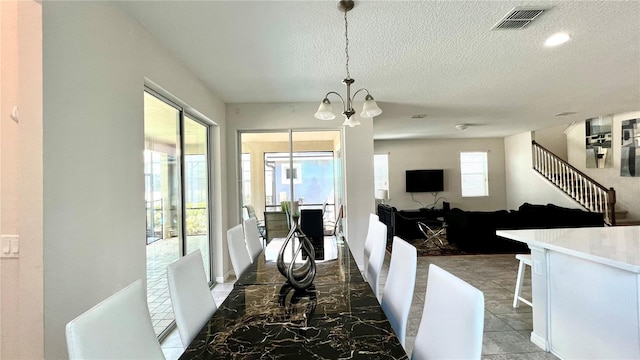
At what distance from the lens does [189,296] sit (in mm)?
1464

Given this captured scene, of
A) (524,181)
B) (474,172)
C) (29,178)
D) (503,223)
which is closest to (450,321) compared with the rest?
(29,178)

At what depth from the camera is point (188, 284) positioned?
4.87 ft

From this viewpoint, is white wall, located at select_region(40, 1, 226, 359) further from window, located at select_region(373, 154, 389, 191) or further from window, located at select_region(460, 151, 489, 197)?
window, located at select_region(460, 151, 489, 197)

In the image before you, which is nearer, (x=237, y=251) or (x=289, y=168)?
(x=237, y=251)

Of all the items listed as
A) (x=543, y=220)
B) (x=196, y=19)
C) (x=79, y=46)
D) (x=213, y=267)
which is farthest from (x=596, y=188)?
(x=79, y=46)

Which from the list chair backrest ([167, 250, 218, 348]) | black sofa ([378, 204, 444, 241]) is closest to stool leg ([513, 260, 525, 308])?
black sofa ([378, 204, 444, 241])

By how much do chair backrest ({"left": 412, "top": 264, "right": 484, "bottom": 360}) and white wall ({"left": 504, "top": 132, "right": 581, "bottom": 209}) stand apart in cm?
818

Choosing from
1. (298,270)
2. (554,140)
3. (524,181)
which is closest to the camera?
(298,270)

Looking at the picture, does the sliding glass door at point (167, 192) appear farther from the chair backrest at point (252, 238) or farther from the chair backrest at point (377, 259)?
the chair backrest at point (377, 259)

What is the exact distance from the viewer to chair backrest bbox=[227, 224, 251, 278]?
2.25 m

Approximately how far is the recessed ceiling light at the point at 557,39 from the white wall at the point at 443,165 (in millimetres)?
6613

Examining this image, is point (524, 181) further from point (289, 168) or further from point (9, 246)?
point (9, 246)

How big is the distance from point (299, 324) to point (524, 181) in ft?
30.6

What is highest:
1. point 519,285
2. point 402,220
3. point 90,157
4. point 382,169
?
point 382,169
